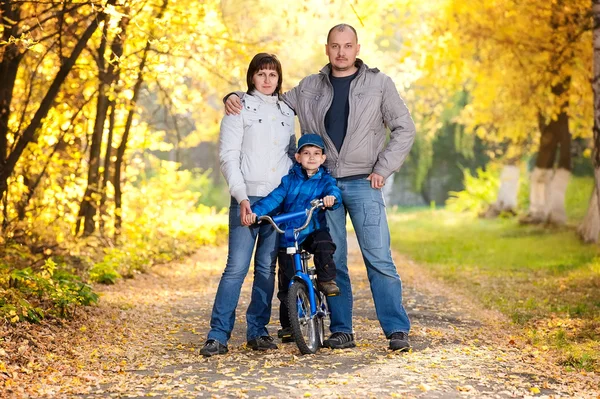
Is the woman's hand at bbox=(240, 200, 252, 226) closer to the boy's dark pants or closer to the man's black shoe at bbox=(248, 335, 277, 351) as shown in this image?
the boy's dark pants

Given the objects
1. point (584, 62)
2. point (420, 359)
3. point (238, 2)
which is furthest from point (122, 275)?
point (238, 2)

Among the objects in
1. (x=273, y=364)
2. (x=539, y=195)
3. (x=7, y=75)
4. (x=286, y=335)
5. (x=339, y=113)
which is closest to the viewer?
(x=273, y=364)

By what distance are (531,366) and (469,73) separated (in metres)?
14.5

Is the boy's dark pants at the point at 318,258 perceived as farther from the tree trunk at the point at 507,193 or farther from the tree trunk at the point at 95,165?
the tree trunk at the point at 507,193

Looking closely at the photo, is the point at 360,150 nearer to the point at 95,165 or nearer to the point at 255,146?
the point at 255,146

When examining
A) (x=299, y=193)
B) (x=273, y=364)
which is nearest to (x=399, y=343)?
(x=273, y=364)

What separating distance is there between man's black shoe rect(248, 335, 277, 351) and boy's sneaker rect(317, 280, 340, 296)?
1.72ft

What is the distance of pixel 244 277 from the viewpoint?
252 inches

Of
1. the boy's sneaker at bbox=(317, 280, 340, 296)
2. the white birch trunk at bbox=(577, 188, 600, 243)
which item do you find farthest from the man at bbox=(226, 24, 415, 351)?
the white birch trunk at bbox=(577, 188, 600, 243)

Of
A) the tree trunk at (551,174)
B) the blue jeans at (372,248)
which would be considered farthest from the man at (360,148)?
the tree trunk at (551,174)

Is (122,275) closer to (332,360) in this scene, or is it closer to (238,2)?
(332,360)

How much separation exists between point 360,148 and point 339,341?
4.53 feet

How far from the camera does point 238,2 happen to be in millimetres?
20375

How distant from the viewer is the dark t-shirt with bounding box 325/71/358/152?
264 inches
